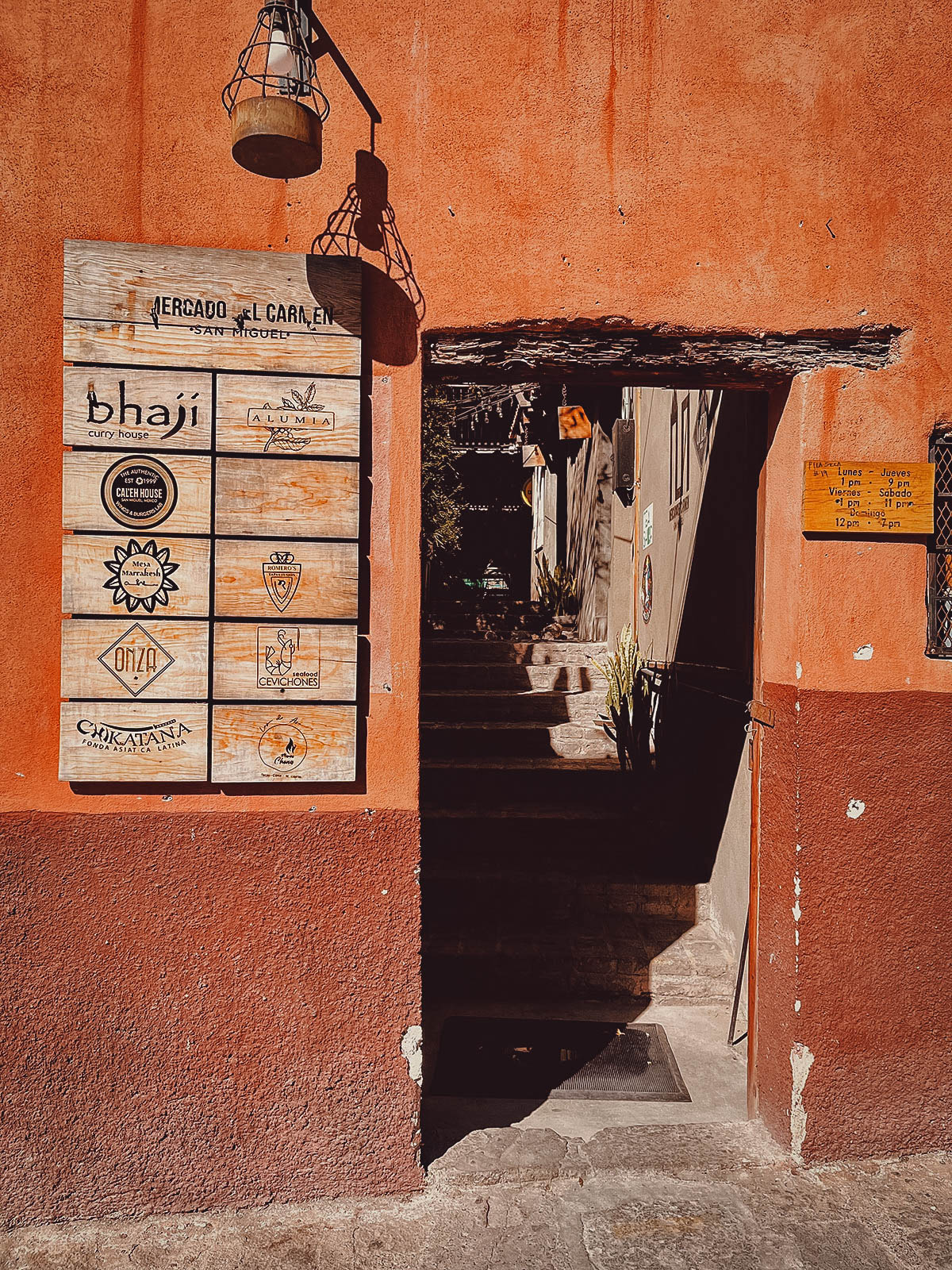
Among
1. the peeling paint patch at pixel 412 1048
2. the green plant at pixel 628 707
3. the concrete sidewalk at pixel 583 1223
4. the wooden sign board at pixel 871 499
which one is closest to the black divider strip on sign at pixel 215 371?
the wooden sign board at pixel 871 499

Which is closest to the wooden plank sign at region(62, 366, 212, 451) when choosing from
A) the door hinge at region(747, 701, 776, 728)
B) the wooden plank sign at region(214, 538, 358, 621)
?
the wooden plank sign at region(214, 538, 358, 621)

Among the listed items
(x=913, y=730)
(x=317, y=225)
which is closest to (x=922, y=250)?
(x=913, y=730)

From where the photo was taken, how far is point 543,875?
5352 millimetres

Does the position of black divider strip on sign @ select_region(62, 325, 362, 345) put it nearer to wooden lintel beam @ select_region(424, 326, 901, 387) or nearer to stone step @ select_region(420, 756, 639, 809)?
wooden lintel beam @ select_region(424, 326, 901, 387)

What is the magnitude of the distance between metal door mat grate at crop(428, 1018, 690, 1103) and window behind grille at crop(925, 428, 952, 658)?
224cm

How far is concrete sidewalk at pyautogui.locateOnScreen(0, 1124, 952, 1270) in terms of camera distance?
2719 mm

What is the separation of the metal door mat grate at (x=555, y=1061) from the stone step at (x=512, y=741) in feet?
8.69

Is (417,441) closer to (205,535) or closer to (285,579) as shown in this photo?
(285,579)

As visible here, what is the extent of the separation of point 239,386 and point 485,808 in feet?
12.3

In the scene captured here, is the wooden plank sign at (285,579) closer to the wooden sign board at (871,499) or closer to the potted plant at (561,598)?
the wooden sign board at (871,499)

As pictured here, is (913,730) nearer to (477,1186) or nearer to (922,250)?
(922,250)

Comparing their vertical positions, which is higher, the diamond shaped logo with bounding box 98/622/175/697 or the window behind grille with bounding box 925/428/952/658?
the window behind grille with bounding box 925/428/952/658

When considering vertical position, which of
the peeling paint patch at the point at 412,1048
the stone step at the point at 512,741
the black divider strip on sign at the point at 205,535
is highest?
the black divider strip on sign at the point at 205,535

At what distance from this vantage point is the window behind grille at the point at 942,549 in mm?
3270
